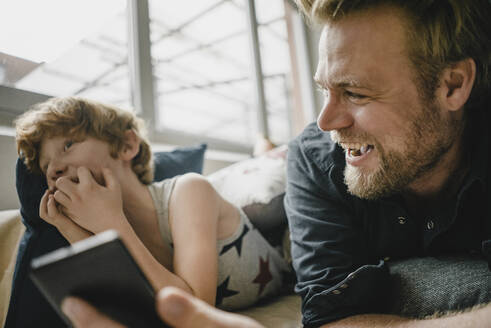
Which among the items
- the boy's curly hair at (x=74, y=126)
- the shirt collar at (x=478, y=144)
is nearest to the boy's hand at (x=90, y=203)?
the boy's curly hair at (x=74, y=126)

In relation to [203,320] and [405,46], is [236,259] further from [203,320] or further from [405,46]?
[405,46]

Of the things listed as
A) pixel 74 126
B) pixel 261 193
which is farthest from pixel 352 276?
pixel 74 126

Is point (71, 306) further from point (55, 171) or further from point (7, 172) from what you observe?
point (7, 172)

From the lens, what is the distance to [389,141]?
76 cm

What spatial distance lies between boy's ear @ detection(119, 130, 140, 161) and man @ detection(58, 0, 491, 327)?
503 mm

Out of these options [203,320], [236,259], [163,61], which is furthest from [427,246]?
[163,61]

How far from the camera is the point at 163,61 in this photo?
6.25 feet

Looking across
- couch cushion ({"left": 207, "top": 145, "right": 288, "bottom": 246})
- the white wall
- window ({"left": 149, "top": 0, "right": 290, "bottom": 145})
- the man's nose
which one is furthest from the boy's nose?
window ({"left": 149, "top": 0, "right": 290, "bottom": 145})

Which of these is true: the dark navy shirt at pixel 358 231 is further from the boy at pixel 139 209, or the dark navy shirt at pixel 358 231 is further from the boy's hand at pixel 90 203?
the boy's hand at pixel 90 203

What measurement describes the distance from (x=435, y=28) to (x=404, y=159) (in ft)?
1.06

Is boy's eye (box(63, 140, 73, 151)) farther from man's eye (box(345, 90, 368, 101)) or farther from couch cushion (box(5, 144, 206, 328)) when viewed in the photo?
man's eye (box(345, 90, 368, 101))

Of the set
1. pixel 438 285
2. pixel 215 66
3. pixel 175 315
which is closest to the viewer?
pixel 175 315

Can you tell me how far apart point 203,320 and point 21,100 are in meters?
1.09

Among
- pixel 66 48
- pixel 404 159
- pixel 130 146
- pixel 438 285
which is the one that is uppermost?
pixel 66 48
